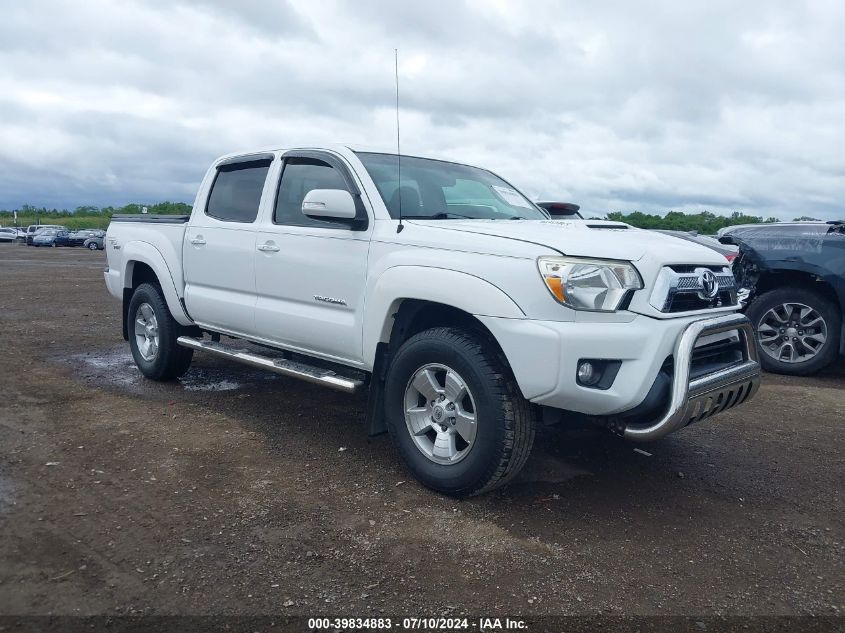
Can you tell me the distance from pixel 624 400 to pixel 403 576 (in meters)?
1.29

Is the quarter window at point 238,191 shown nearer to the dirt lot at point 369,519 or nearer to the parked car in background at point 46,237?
the dirt lot at point 369,519

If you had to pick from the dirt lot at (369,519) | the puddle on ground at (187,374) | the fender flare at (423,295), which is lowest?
the puddle on ground at (187,374)

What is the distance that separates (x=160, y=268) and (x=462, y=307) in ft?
11.1

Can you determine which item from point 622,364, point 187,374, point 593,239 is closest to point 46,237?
point 187,374

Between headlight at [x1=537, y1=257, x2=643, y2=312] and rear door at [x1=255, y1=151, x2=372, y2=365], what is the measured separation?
1258 millimetres

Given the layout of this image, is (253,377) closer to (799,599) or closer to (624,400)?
(624,400)

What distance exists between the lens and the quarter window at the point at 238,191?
17.1 ft

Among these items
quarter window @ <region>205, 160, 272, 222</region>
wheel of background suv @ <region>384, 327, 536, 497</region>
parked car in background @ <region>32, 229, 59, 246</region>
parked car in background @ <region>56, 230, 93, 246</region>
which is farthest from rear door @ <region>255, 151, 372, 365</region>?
parked car in background @ <region>32, 229, 59, 246</region>

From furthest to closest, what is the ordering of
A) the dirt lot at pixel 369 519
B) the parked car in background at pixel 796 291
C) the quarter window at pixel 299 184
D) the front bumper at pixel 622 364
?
1. the parked car in background at pixel 796 291
2. the quarter window at pixel 299 184
3. the front bumper at pixel 622 364
4. the dirt lot at pixel 369 519

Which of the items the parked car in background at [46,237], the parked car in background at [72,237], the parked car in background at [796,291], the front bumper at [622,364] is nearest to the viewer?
the front bumper at [622,364]

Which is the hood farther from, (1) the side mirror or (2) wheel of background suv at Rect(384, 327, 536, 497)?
(2) wheel of background suv at Rect(384, 327, 536, 497)

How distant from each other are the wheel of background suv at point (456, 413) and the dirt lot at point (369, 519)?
0.20m

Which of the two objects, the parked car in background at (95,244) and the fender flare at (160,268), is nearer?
the fender flare at (160,268)

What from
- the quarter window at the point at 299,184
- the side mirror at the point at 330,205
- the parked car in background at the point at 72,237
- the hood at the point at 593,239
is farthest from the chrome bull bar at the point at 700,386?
the parked car in background at the point at 72,237
